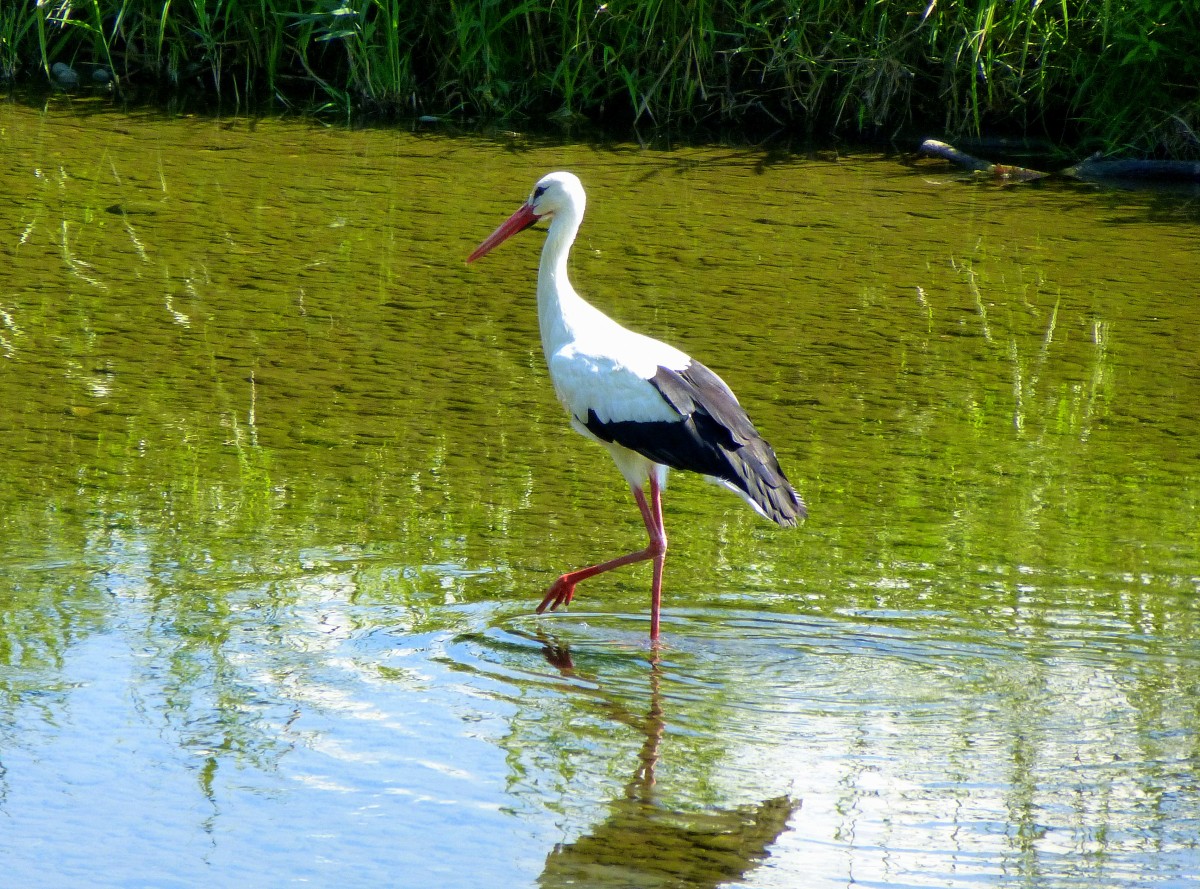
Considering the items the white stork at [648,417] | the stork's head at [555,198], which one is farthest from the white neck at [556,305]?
the stork's head at [555,198]

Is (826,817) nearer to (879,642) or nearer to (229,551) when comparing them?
(879,642)

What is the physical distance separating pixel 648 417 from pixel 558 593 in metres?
0.57

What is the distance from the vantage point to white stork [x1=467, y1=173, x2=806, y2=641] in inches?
181

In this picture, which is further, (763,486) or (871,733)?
(763,486)

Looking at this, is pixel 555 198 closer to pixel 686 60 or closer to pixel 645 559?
pixel 645 559

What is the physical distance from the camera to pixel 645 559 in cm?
484

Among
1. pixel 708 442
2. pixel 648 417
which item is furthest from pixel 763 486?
pixel 648 417

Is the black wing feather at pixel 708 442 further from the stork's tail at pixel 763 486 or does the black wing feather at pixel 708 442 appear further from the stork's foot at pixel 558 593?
the stork's foot at pixel 558 593

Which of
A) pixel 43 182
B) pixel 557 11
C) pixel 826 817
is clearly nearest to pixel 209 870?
pixel 826 817

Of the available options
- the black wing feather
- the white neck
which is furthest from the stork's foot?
the white neck

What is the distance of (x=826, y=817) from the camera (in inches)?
139

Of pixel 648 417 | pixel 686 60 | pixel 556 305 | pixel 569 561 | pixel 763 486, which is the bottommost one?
pixel 569 561

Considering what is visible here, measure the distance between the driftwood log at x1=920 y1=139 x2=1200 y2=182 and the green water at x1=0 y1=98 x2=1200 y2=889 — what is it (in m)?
1.14

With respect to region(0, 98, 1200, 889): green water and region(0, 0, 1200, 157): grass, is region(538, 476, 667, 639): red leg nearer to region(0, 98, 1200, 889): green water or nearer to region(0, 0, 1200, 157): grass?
region(0, 98, 1200, 889): green water
